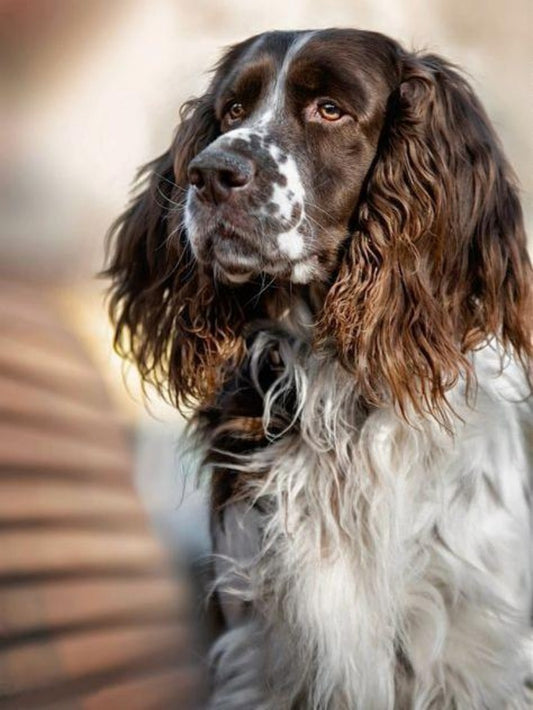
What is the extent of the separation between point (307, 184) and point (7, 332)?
0.78 meters

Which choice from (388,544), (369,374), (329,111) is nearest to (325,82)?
(329,111)

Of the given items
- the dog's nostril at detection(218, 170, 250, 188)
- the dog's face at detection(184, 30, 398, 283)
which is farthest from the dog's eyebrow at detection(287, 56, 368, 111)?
the dog's nostril at detection(218, 170, 250, 188)

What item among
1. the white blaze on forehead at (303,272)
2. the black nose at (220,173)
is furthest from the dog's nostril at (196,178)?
the white blaze on forehead at (303,272)

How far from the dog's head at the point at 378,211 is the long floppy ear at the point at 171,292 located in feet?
0.29

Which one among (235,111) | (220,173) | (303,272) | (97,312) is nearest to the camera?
(220,173)

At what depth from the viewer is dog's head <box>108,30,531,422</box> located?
1.96 metres

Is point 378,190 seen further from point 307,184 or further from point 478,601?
point 478,601

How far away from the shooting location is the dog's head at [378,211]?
1.96 metres

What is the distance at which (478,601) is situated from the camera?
2.06 m

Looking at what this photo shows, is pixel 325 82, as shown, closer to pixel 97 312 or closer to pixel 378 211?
pixel 378 211

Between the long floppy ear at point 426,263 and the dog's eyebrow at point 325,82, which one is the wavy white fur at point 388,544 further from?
the dog's eyebrow at point 325,82

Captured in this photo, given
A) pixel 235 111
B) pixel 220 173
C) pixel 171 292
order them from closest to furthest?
1. pixel 220 173
2. pixel 235 111
3. pixel 171 292

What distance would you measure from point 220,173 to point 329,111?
0.26 meters

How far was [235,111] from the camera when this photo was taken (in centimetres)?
214
